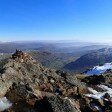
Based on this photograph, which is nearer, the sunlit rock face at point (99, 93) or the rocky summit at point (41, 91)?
the rocky summit at point (41, 91)

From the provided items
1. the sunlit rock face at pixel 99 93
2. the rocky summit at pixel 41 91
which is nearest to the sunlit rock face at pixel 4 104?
the rocky summit at pixel 41 91

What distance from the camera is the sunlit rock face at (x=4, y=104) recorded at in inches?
1761

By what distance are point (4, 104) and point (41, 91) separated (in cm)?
1179

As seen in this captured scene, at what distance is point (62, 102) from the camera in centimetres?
4619

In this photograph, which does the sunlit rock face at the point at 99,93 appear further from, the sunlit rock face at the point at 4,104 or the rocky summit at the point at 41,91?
the sunlit rock face at the point at 4,104

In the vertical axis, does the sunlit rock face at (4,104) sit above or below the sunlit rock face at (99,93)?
above

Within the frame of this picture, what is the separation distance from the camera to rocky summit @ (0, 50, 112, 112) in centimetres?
4584

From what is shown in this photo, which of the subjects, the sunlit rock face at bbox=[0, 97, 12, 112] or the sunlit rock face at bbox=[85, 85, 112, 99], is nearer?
the sunlit rock face at bbox=[0, 97, 12, 112]

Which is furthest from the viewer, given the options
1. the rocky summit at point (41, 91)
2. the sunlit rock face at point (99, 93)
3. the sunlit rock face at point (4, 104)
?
the sunlit rock face at point (99, 93)

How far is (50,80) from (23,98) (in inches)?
691

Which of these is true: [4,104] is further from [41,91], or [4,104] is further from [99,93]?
[99,93]

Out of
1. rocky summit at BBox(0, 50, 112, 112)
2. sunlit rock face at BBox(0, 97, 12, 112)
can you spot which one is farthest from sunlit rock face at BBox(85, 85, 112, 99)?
sunlit rock face at BBox(0, 97, 12, 112)

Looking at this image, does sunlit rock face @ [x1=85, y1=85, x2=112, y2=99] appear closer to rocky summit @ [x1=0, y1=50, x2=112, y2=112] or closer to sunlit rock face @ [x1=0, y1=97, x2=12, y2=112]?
rocky summit @ [x1=0, y1=50, x2=112, y2=112]

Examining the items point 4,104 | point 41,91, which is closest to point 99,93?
point 41,91
